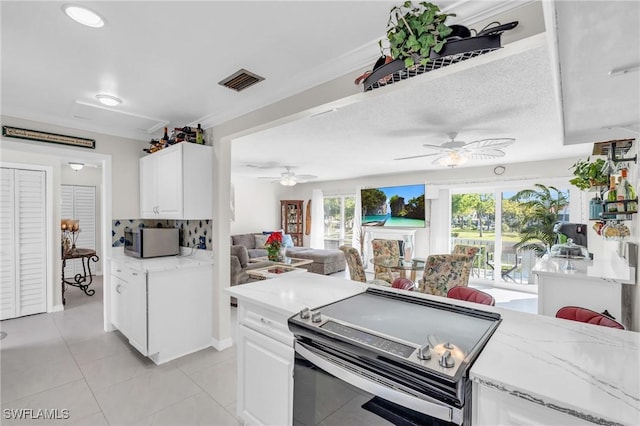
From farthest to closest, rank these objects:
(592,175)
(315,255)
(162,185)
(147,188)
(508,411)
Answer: (315,255) < (147,188) < (162,185) < (592,175) < (508,411)

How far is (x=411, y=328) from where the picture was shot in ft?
4.24

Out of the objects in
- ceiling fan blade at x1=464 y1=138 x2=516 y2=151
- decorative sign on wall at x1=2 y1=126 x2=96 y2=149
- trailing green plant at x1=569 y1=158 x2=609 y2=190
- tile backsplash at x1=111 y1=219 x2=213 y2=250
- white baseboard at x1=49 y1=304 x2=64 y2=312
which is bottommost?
white baseboard at x1=49 y1=304 x2=64 y2=312

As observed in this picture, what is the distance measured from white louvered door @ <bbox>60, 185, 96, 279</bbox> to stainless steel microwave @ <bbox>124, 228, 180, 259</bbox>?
345 cm

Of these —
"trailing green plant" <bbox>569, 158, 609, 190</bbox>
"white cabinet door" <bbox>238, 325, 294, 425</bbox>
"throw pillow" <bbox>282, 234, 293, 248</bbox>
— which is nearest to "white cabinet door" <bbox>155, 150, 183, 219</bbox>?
"white cabinet door" <bbox>238, 325, 294, 425</bbox>

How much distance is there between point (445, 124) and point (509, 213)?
3.43 meters

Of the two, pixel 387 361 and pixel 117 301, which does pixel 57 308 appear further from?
pixel 387 361

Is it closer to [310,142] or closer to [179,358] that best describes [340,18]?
[310,142]

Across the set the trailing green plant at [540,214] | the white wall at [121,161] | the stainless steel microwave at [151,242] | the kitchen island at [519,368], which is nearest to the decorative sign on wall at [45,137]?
the white wall at [121,161]

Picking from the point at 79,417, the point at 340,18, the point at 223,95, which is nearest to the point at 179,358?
the point at 79,417

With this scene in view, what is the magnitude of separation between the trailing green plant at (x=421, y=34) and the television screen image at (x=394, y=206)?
577 centimetres

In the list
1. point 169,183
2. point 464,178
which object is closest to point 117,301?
point 169,183

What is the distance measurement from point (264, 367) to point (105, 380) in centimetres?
176

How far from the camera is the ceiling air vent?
2.16 metres

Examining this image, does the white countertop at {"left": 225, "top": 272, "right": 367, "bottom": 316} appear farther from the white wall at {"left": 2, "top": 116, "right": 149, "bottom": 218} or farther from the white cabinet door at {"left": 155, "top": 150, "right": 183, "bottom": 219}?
the white wall at {"left": 2, "top": 116, "right": 149, "bottom": 218}
